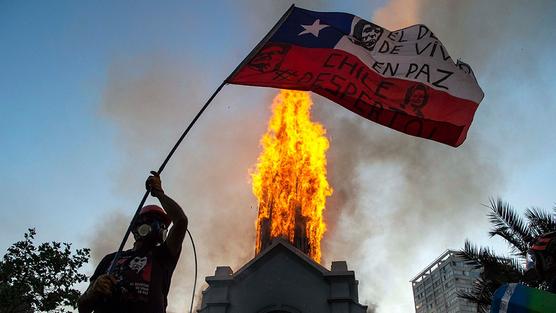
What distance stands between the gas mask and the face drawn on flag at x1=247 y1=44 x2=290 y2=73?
3.43 metres

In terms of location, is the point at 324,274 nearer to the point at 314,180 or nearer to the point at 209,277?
the point at 209,277

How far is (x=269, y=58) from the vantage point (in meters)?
7.18

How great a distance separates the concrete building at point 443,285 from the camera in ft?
317

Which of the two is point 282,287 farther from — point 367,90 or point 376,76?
point 376,76

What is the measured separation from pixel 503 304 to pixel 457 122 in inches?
171

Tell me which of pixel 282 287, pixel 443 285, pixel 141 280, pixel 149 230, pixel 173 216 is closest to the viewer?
pixel 141 280

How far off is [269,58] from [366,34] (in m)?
2.18

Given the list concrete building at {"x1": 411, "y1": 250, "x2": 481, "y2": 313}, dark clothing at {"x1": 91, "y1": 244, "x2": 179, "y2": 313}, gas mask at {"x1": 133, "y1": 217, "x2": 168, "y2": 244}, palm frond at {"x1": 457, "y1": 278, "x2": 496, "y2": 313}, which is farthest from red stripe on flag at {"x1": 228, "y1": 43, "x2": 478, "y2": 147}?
concrete building at {"x1": 411, "y1": 250, "x2": 481, "y2": 313}

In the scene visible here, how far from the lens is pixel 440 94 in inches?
287

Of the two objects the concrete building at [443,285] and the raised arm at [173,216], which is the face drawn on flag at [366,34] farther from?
the concrete building at [443,285]

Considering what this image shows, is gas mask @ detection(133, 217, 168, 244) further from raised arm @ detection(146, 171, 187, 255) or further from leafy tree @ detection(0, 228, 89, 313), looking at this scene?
leafy tree @ detection(0, 228, 89, 313)

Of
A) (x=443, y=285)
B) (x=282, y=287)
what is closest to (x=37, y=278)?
(x=282, y=287)

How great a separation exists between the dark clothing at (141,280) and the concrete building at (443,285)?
324 ft

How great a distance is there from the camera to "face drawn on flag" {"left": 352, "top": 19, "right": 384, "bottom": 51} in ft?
25.9
